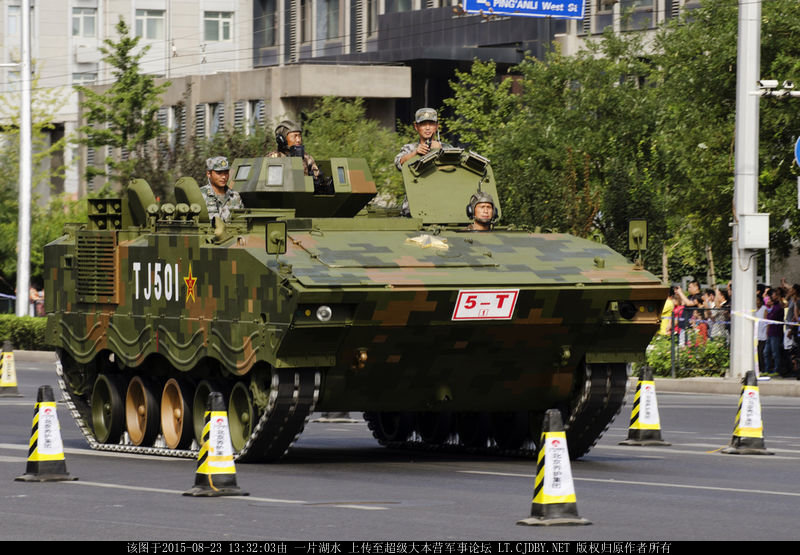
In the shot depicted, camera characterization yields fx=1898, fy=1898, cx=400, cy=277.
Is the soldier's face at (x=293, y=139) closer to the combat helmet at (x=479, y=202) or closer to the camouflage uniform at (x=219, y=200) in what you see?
the camouflage uniform at (x=219, y=200)

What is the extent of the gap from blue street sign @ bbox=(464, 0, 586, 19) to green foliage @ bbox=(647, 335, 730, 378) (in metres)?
7.16

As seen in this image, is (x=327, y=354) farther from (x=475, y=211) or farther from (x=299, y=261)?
(x=475, y=211)

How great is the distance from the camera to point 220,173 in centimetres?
1947

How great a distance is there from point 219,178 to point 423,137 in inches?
84.2

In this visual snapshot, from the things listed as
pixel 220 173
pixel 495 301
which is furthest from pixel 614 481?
pixel 220 173

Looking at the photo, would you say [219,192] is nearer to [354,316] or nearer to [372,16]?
[354,316]

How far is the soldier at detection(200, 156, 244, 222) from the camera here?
19.3 m

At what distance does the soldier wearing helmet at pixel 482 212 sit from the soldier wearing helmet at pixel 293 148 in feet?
5.94

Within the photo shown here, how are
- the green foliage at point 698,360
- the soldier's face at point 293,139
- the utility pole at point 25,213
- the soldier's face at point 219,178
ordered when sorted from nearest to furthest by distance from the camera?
the soldier's face at point 219,178
the soldier's face at point 293,139
the green foliage at point 698,360
the utility pole at point 25,213

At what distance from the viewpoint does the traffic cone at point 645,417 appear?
20250mm

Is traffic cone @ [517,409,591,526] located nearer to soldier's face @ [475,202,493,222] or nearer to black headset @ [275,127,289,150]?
soldier's face @ [475,202,493,222]

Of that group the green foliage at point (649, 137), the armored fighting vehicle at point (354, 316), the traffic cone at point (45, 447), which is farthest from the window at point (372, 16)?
the traffic cone at point (45, 447)

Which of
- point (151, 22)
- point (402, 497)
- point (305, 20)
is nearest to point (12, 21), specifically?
point (151, 22)

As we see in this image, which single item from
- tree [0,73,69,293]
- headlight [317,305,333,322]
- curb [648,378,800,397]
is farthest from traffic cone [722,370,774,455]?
tree [0,73,69,293]
